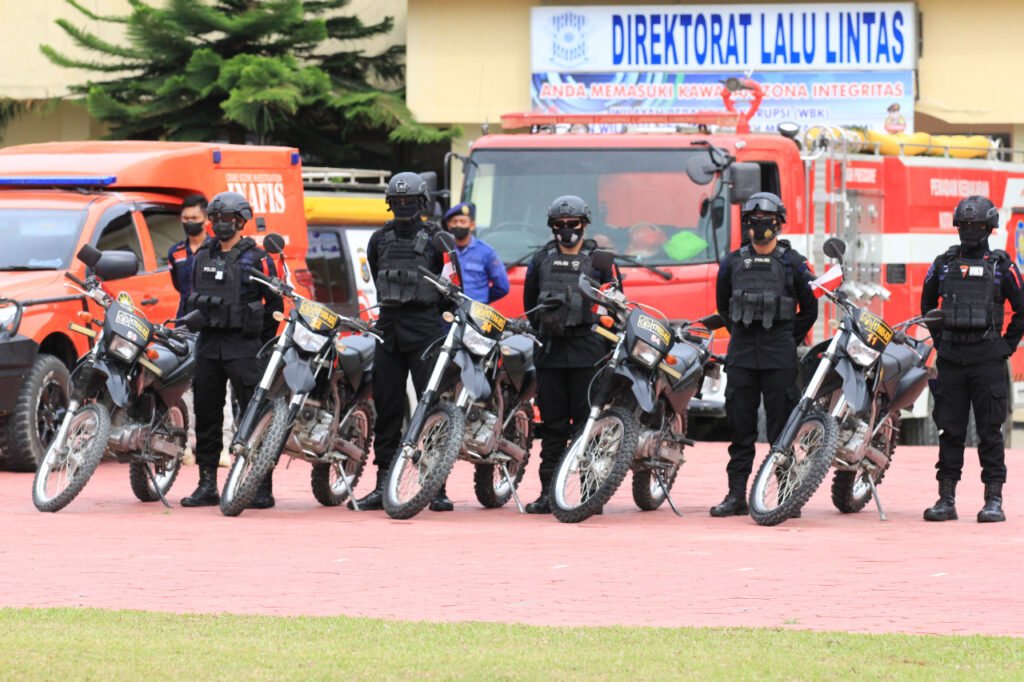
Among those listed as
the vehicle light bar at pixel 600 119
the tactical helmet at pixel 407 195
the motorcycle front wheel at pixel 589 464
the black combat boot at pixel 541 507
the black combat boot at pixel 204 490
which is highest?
the vehicle light bar at pixel 600 119

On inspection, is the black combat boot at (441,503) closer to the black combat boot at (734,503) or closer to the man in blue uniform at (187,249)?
the black combat boot at (734,503)

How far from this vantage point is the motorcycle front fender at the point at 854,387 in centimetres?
1195

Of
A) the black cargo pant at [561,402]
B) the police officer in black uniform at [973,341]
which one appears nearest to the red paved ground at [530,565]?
the police officer in black uniform at [973,341]

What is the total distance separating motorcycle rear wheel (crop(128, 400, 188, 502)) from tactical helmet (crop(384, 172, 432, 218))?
1.80 metres

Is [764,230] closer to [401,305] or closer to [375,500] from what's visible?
[401,305]

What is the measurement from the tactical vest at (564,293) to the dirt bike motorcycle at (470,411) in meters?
0.18

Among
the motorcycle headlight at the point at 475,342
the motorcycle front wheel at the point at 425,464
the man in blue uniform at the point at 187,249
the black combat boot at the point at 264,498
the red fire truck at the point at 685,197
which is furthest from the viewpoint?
the red fire truck at the point at 685,197

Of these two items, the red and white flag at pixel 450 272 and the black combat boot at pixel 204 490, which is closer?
the red and white flag at pixel 450 272

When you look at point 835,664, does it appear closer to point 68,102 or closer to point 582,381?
point 582,381

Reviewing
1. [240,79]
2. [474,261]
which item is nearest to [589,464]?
[474,261]

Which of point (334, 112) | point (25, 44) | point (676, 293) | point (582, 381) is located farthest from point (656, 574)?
point (25, 44)

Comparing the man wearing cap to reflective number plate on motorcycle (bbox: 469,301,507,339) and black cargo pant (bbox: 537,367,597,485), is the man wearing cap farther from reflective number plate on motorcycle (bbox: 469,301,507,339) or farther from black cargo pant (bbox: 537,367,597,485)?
reflective number plate on motorcycle (bbox: 469,301,507,339)

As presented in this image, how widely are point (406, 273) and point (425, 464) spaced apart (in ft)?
3.80

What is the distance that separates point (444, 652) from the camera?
732 centimetres
